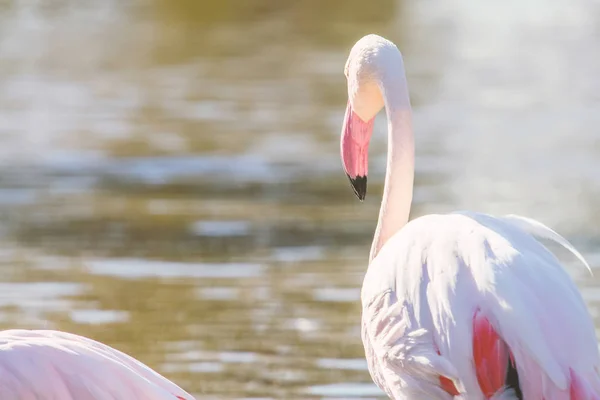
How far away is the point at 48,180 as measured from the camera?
30.8ft

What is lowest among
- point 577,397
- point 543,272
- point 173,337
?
point 173,337

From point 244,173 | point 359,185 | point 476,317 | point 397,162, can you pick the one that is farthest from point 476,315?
point 244,173

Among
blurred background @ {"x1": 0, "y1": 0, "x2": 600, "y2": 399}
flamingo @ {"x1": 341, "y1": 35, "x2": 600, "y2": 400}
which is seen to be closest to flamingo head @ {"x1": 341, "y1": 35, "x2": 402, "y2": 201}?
flamingo @ {"x1": 341, "y1": 35, "x2": 600, "y2": 400}

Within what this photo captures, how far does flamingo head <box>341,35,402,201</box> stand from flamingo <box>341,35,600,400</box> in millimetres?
643

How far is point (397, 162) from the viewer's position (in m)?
4.73

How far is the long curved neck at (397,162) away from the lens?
4723 mm

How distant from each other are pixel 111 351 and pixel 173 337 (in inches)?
89.7

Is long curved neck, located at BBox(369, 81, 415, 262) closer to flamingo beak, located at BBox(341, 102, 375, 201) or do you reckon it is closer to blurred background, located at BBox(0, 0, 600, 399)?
flamingo beak, located at BBox(341, 102, 375, 201)

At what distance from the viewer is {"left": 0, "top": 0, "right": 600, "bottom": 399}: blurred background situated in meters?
6.35

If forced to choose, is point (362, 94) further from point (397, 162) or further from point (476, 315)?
point (476, 315)

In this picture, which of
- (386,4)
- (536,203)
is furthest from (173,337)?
(386,4)

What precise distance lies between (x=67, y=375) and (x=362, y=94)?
1666mm

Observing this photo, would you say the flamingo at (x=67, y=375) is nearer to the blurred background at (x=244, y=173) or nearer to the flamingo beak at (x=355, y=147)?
the flamingo beak at (x=355, y=147)

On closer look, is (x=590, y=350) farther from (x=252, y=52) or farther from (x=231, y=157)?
(x=252, y=52)
